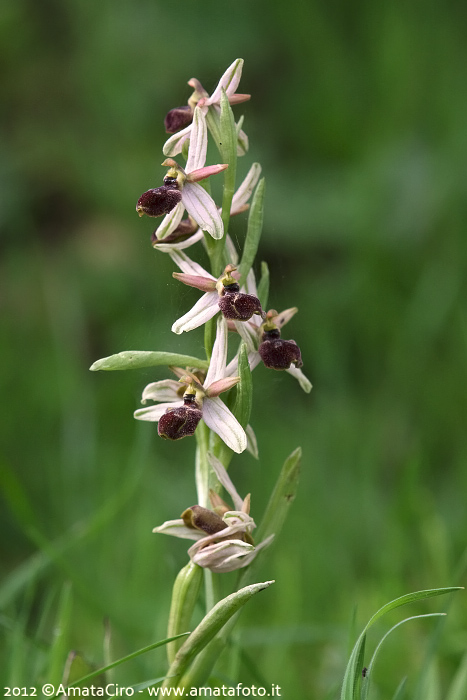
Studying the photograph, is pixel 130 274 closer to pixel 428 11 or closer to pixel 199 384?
pixel 428 11

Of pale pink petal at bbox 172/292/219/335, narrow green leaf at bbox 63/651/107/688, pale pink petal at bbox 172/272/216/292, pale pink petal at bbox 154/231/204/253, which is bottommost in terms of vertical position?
narrow green leaf at bbox 63/651/107/688

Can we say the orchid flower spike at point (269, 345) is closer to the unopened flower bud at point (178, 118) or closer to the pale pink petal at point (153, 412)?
the pale pink petal at point (153, 412)

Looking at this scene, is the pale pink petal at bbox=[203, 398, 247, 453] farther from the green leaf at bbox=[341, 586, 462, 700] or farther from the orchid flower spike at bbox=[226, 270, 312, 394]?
the green leaf at bbox=[341, 586, 462, 700]

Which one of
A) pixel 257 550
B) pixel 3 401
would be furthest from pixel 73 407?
pixel 257 550

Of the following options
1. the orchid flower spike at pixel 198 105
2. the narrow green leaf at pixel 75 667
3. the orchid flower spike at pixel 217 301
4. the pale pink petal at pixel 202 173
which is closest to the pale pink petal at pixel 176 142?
the orchid flower spike at pixel 198 105

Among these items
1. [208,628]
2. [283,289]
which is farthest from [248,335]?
[283,289]

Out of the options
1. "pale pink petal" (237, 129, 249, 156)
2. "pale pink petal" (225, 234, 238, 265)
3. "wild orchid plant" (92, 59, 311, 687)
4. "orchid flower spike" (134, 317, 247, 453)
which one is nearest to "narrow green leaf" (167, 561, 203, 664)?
"wild orchid plant" (92, 59, 311, 687)
